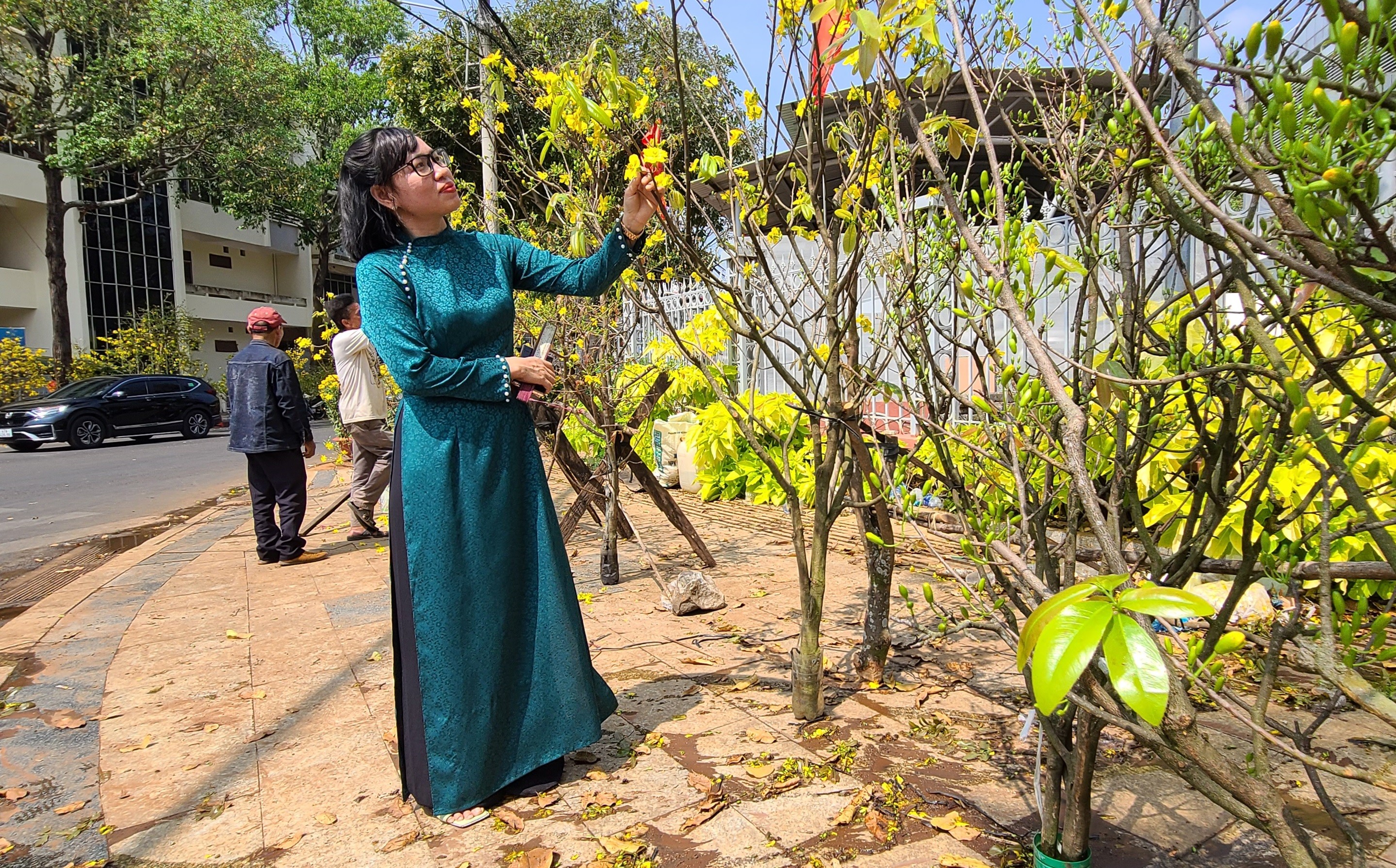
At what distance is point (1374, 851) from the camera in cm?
206

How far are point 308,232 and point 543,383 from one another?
29.0 meters

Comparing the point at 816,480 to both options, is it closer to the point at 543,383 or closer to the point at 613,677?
the point at 543,383

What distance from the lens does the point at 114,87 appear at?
2053 cm

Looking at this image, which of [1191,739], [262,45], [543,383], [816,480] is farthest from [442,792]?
[262,45]

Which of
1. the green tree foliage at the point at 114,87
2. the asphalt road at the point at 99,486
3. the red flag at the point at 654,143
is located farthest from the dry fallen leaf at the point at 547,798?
the green tree foliage at the point at 114,87

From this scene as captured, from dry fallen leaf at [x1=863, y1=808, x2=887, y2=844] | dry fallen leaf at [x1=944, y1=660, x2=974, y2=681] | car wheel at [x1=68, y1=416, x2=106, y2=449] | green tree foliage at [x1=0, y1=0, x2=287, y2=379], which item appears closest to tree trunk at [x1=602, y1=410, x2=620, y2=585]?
dry fallen leaf at [x1=944, y1=660, x2=974, y2=681]

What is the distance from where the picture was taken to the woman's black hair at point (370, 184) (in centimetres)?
243

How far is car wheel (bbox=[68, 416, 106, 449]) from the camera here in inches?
663

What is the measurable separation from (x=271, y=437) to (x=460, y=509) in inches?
151

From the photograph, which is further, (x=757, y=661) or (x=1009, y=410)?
(x=757, y=661)

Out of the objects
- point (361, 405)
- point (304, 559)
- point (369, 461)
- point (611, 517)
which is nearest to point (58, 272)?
point (369, 461)

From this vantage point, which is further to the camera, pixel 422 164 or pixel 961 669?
pixel 961 669

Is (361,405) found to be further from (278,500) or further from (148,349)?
(148,349)

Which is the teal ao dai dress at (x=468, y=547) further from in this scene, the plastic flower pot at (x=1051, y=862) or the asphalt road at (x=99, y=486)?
the asphalt road at (x=99, y=486)
